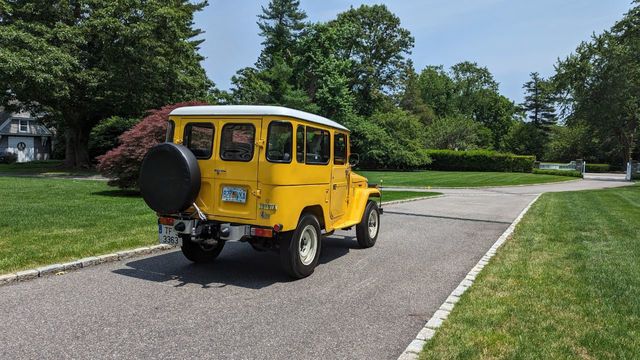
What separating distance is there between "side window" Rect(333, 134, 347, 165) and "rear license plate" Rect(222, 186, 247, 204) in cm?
195

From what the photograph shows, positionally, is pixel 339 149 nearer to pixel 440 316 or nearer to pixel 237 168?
pixel 237 168

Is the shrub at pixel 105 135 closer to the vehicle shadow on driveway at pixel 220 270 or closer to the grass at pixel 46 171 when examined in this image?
the grass at pixel 46 171

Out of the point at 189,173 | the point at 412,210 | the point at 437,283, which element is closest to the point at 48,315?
the point at 189,173

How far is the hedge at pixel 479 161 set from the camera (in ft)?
153

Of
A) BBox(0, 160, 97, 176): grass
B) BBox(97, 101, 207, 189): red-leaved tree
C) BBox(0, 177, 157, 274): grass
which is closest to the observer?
BBox(0, 177, 157, 274): grass

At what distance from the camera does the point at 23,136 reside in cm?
5584

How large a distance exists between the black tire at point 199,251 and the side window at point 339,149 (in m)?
2.34

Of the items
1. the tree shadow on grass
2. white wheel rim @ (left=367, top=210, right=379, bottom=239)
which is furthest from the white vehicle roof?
the tree shadow on grass

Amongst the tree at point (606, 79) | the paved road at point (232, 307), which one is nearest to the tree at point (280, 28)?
the tree at point (606, 79)

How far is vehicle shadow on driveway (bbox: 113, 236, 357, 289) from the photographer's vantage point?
6543 millimetres

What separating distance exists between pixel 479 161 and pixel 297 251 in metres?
44.2

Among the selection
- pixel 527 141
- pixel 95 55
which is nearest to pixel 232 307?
pixel 95 55

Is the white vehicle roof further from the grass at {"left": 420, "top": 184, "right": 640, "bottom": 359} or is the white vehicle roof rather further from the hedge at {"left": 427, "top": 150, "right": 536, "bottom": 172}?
the hedge at {"left": 427, "top": 150, "right": 536, "bottom": 172}

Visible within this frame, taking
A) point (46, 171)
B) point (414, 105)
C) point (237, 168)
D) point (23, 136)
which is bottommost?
point (46, 171)
